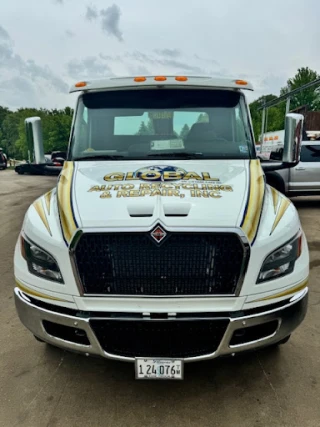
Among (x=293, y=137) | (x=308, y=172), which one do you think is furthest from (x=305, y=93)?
(x=293, y=137)

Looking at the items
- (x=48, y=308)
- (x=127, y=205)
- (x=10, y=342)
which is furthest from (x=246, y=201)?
(x=10, y=342)

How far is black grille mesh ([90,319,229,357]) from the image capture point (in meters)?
2.33

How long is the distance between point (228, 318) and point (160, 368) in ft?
1.76

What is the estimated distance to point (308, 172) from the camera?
390 inches

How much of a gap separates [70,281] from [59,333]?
1.37 feet

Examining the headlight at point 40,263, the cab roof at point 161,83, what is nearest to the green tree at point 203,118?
the cab roof at point 161,83

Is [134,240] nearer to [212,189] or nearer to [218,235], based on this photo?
[218,235]

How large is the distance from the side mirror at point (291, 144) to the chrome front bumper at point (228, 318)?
159 centimetres

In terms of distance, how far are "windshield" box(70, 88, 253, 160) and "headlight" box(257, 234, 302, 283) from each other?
4.47 ft

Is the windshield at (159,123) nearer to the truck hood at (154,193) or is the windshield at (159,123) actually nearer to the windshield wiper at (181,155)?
the windshield wiper at (181,155)

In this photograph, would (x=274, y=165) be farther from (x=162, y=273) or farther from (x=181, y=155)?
(x=162, y=273)

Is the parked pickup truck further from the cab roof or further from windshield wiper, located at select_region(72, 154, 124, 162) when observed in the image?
windshield wiper, located at select_region(72, 154, 124, 162)

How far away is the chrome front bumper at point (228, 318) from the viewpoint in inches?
93.1

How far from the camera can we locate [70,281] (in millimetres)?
2395
